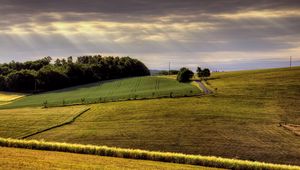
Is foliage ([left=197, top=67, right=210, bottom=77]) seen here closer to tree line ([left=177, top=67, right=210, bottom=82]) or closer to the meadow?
tree line ([left=177, top=67, right=210, bottom=82])

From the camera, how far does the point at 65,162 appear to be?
29609 millimetres

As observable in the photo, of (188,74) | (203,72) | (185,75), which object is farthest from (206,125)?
(203,72)

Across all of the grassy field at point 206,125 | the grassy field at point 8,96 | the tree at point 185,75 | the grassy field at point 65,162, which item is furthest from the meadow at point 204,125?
the grassy field at point 8,96

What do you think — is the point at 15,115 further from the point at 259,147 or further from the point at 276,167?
the point at 276,167

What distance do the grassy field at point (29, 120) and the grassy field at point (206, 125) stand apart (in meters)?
3.63

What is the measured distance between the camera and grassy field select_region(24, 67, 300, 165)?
50.2 m

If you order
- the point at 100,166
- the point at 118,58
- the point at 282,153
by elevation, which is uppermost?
the point at 118,58

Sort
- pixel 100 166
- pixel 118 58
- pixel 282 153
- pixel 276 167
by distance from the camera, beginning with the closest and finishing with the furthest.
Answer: pixel 100 166
pixel 276 167
pixel 282 153
pixel 118 58

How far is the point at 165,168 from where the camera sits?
29922mm

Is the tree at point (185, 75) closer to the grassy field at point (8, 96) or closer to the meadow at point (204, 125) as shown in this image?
the meadow at point (204, 125)

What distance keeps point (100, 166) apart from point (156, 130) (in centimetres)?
3038

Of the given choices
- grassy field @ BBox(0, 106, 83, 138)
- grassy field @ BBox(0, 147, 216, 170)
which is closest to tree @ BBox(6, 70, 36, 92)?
grassy field @ BBox(0, 106, 83, 138)

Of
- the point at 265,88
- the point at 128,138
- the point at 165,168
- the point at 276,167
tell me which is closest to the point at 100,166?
the point at 165,168

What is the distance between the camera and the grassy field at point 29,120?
61.4 metres
